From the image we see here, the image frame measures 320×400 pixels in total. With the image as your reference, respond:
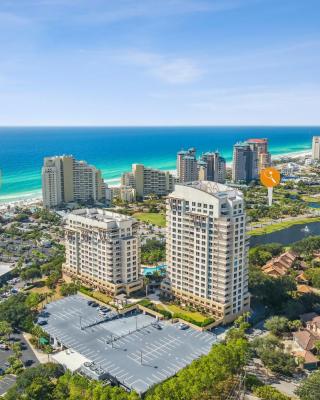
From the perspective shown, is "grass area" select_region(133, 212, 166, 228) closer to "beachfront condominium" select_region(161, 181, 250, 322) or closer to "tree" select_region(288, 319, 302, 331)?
"beachfront condominium" select_region(161, 181, 250, 322)

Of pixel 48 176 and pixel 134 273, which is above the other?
pixel 48 176

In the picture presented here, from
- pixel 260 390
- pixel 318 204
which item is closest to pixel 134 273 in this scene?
pixel 260 390

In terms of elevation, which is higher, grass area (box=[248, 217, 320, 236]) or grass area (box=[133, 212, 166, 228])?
grass area (box=[133, 212, 166, 228])

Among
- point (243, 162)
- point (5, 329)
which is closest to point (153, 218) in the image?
point (243, 162)

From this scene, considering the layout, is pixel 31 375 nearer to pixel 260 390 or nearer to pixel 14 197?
pixel 260 390

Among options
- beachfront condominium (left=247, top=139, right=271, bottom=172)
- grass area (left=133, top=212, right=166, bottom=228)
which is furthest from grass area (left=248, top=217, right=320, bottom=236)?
beachfront condominium (left=247, top=139, right=271, bottom=172)

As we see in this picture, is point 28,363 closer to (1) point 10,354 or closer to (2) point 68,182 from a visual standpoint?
(1) point 10,354

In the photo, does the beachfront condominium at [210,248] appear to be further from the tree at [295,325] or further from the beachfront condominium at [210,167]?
the beachfront condominium at [210,167]
